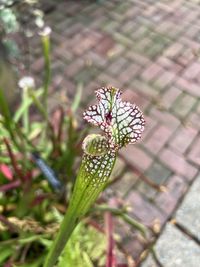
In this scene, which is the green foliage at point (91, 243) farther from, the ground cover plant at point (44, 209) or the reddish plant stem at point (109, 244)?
the reddish plant stem at point (109, 244)

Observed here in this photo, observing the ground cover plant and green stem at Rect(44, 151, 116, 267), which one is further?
the ground cover plant

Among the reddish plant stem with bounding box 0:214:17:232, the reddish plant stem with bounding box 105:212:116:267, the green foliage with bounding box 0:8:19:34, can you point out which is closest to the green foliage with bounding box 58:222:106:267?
the reddish plant stem with bounding box 105:212:116:267

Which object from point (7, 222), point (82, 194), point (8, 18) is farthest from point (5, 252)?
point (8, 18)

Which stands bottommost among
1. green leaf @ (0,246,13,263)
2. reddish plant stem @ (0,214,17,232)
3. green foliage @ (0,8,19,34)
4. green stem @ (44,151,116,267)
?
green leaf @ (0,246,13,263)

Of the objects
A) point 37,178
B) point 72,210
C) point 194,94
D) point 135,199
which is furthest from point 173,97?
point 72,210

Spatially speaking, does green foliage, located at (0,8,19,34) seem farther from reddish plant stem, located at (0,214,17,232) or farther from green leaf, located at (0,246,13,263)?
green leaf, located at (0,246,13,263)

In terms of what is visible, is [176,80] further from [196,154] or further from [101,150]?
[101,150]

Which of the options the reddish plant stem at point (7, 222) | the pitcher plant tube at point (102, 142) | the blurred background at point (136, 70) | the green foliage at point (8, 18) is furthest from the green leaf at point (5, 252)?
the green foliage at point (8, 18)
